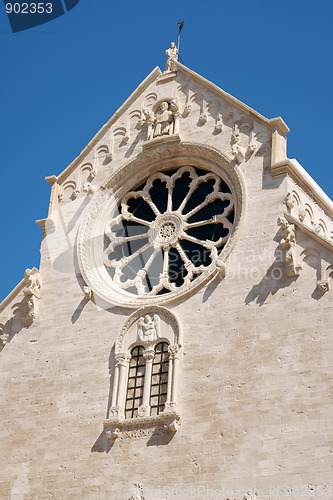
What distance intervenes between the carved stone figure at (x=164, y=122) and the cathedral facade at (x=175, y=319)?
0.04m

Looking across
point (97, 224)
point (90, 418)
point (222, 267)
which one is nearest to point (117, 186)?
point (97, 224)

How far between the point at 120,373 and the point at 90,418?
1.33m

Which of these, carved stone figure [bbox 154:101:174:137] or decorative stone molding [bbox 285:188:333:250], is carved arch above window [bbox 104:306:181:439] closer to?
decorative stone molding [bbox 285:188:333:250]

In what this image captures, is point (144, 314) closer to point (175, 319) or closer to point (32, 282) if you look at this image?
point (175, 319)

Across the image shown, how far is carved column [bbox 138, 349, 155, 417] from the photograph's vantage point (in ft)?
67.6

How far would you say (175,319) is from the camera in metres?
21.5

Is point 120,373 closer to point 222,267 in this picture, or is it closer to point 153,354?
point 153,354

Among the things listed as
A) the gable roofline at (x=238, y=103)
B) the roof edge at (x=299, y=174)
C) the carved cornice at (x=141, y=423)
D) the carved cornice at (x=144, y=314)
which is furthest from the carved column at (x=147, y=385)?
the gable roofline at (x=238, y=103)

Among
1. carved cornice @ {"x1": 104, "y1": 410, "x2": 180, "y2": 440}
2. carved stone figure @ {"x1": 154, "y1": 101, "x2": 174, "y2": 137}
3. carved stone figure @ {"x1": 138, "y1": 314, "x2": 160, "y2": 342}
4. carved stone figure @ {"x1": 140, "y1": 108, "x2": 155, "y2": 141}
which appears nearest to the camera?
carved cornice @ {"x1": 104, "y1": 410, "x2": 180, "y2": 440}

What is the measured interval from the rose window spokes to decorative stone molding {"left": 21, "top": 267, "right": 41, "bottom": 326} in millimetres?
2016

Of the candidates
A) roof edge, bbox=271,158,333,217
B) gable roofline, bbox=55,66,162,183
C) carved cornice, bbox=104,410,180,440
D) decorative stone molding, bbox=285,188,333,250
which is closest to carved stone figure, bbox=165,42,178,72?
gable roofline, bbox=55,66,162,183

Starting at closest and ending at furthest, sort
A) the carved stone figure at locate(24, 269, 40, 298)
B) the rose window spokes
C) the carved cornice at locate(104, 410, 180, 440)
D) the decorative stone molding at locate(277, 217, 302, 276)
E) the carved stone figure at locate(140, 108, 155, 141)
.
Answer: the carved cornice at locate(104, 410, 180, 440) < the decorative stone molding at locate(277, 217, 302, 276) < the rose window spokes < the carved stone figure at locate(24, 269, 40, 298) < the carved stone figure at locate(140, 108, 155, 141)

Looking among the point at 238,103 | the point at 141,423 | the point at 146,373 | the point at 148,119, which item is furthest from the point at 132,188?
the point at 141,423

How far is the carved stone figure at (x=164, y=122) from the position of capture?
25.4 metres
